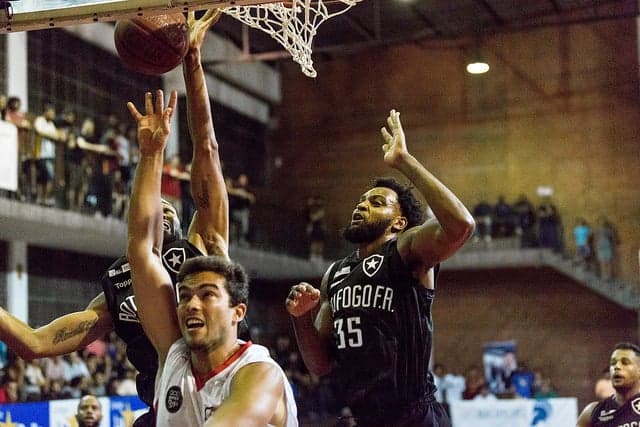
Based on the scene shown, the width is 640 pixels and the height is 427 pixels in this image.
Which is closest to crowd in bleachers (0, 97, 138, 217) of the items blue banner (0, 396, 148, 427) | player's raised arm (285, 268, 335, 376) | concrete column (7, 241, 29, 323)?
concrete column (7, 241, 29, 323)

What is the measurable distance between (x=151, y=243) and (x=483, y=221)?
1772cm

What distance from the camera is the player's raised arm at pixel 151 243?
3.50 meters

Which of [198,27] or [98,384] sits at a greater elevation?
[198,27]

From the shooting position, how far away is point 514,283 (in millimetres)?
21562

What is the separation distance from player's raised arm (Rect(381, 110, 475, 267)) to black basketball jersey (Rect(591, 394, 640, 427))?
3.28 metres

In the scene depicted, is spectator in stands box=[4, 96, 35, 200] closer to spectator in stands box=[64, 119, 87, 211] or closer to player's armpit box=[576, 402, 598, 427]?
spectator in stands box=[64, 119, 87, 211]

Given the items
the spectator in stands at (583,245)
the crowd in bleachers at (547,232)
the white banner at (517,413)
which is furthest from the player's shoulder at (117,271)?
the spectator in stands at (583,245)

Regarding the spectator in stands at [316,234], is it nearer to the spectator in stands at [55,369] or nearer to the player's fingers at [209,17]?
the spectator in stands at [55,369]

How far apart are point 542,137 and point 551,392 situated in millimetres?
6122

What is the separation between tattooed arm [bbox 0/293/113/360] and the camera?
4.37m

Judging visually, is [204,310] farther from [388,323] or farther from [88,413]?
[88,413]

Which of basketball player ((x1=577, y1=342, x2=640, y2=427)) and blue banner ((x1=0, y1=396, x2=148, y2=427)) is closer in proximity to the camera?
basketball player ((x1=577, y1=342, x2=640, y2=427))

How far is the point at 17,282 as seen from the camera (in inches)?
620

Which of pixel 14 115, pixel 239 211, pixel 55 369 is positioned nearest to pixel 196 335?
pixel 55 369
